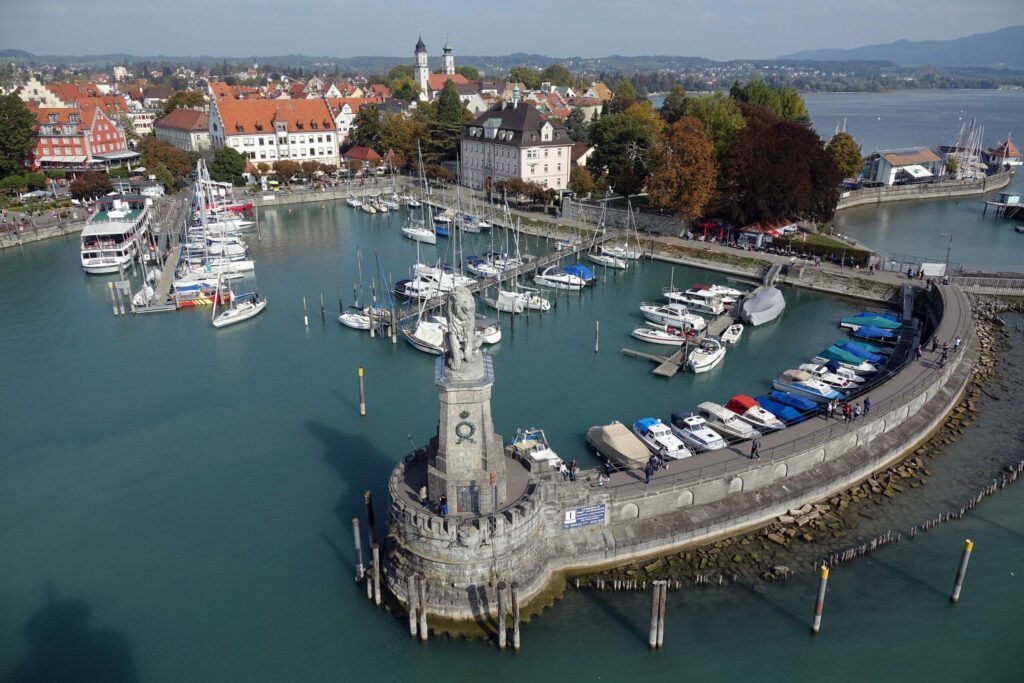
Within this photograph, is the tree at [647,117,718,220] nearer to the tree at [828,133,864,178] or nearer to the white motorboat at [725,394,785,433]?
the tree at [828,133,864,178]

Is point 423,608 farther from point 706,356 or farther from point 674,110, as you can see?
point 674,110

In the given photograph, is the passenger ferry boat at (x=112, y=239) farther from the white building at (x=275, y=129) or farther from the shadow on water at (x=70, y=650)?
the shadow on water at (x=70, y=650)

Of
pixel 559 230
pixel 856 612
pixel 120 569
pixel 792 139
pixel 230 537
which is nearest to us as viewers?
pixel 856 612

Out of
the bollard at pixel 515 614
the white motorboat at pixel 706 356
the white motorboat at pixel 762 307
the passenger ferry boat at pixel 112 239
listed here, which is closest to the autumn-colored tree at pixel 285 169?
the passenger ferry boat at pixel 112 239

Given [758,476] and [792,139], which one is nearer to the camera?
[758,476]

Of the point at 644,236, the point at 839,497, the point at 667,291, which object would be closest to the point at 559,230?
the point at 644,236

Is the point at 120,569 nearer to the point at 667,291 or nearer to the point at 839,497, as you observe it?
the point at 839,497
